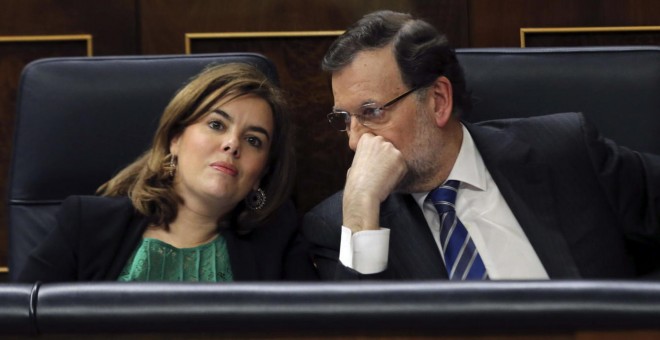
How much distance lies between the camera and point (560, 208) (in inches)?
56.0

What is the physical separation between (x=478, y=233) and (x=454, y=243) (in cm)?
5

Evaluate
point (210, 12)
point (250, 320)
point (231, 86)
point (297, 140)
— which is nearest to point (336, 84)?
point (231, 86)

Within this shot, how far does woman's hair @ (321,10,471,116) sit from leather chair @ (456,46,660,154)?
6 centimetres

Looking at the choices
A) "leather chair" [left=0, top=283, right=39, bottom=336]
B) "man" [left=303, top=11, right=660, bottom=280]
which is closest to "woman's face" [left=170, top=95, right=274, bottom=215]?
"man" [left=303, top=11, right=660, bottom=280]

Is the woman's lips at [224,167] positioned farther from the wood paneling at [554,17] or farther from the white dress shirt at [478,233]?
the wood paneling at [554,17]

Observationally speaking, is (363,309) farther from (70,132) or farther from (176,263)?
(70,132)

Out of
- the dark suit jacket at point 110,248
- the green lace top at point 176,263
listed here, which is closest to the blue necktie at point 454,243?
the dark suit jacket at point 110,248

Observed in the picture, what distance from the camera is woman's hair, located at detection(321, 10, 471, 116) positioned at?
146cm

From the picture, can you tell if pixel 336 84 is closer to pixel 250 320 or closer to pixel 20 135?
pixel 20 135

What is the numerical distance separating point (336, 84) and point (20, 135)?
0.50 m

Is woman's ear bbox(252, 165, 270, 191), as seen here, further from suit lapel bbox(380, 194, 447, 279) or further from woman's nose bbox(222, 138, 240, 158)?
suit lapel bbox(380, 194, 447, 279)

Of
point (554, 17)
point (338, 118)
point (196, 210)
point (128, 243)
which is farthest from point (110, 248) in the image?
point (554, 17)

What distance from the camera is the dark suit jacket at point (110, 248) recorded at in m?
1.47

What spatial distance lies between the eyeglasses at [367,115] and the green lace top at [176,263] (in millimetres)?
276
